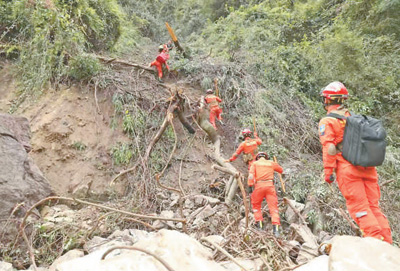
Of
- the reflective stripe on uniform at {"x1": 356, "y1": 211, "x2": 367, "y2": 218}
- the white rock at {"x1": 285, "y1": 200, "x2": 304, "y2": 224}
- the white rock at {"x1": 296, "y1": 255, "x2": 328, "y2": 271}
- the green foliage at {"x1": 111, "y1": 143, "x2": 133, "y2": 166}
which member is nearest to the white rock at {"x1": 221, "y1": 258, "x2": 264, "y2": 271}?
the white rock at {"x1": 296, "y1": 255, "x2": 328, "y2": 271}

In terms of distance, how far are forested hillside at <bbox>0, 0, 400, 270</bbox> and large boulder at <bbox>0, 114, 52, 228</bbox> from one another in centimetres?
52

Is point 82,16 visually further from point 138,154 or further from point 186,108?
point 138,154

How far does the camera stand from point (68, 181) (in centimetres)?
533

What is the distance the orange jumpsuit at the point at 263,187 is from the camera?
191 inches

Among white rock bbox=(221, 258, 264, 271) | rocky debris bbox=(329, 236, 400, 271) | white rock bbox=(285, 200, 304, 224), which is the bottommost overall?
white rock bbox=(285, 200, 304, 224)

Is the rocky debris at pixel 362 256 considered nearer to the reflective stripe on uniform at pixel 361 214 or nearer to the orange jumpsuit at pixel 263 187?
the reflective stripe on uniform at pixel 361 214

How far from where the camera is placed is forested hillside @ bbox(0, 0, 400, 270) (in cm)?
525

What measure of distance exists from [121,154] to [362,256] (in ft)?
17.4

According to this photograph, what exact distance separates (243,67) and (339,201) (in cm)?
600

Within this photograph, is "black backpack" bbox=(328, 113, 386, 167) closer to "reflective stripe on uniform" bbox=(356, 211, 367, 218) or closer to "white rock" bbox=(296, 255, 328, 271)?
"reflective stripe on uniform" bbox=(356, 211, 367, 218)

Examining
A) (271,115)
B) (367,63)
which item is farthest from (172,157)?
(367,63)

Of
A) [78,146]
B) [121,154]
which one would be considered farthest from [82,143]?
[121,154]

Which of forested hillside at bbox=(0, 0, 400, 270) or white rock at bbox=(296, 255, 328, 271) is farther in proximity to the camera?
forested hillside at bbox=(0, 0, 400, 270)

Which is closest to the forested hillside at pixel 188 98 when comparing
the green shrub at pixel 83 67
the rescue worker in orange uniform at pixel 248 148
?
the green shrub at pixel 83 67
